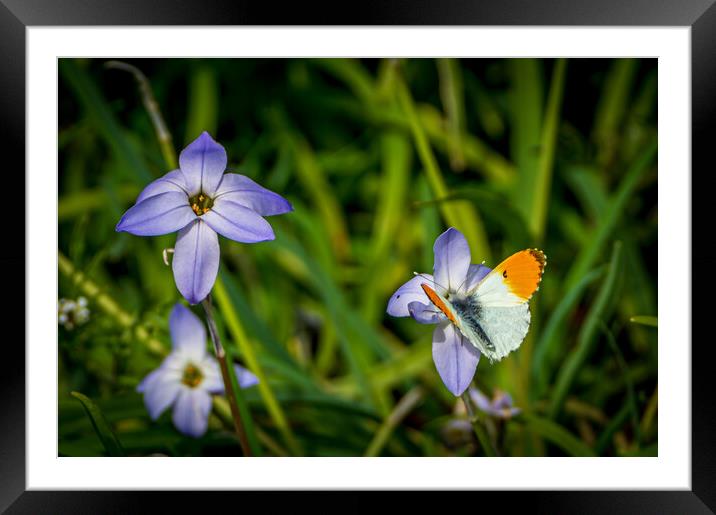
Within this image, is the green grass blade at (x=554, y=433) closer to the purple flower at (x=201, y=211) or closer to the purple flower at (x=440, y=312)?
the purple flower at (x=440, y=312)

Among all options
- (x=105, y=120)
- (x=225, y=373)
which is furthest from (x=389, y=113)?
(x=225, y=373)

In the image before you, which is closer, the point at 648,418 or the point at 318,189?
the point at 648,418

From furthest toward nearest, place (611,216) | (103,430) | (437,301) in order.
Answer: (611,216) < (103,430) < (437,301)

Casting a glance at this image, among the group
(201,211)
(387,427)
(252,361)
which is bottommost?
(387,427)

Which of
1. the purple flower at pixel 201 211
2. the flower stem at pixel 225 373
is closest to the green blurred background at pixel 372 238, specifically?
the flower stem at pixel 225 373

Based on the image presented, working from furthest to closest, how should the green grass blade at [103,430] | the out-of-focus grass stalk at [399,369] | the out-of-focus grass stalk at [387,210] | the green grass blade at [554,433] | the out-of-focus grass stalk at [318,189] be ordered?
1. the out-of-focus grass stalk at [318,189]
2. the out-of-focus grass stalk at [387,210]
3. the out-of-focus grass stalk at [399,369]
4. the green grass blade at [554,433]
5. the green grass blade at [103,430]

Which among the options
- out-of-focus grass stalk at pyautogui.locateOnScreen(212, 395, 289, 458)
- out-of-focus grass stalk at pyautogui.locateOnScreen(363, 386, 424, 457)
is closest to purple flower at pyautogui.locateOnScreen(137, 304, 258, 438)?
out-of-focus grass stalk at pyautogui.locateOnScreen(212, 395, 289, 458)

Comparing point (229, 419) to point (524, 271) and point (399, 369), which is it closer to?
point (399, 369)
